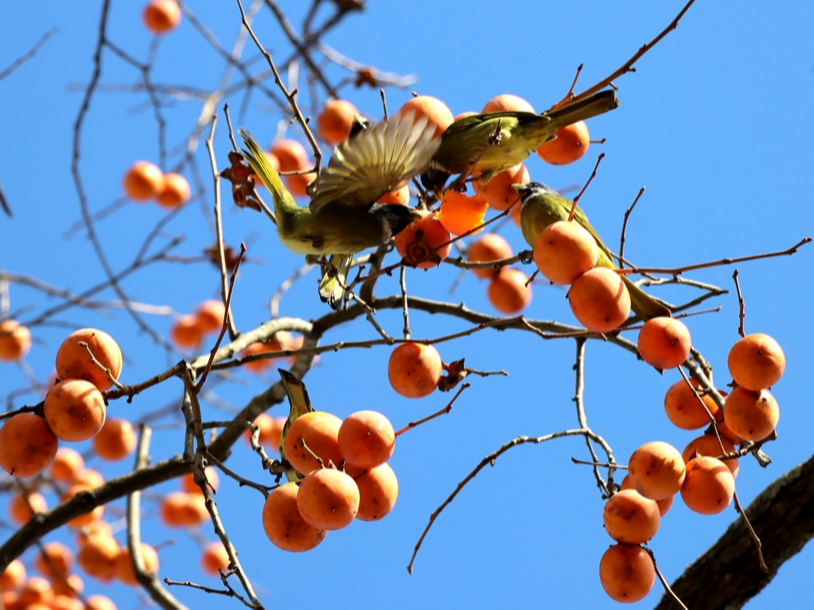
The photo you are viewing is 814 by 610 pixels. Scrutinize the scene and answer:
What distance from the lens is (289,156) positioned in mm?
3359

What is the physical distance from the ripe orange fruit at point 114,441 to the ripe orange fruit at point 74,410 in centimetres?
195

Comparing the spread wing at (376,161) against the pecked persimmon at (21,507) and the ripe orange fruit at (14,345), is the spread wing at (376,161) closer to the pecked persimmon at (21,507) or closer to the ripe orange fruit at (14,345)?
the ripe orange fruit at (14,345)

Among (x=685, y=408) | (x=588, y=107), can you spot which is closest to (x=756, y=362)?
(x=685, y=408)

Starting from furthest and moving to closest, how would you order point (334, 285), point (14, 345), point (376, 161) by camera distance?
point (14, 345)
point (334, 285)
point (376, 161)

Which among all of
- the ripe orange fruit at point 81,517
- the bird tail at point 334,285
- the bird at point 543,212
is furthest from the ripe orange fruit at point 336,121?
the ripe orange fruit at point 81,517

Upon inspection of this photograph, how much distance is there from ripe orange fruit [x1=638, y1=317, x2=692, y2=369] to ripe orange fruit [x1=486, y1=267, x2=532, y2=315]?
1.38 m

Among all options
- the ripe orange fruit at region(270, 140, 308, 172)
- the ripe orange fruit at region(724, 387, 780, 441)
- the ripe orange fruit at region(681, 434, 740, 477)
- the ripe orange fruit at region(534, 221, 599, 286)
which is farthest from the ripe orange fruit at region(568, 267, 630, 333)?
the ripe orange fruit at region(270, 140, 308, 172)

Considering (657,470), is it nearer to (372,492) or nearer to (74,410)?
(372,492)

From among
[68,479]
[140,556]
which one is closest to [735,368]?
[140,556]

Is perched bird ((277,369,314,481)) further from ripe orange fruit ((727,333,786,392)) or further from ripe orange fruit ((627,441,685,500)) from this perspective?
ripe orange fruit ((727,333,786,392))

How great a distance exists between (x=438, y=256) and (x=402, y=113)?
0.42 m

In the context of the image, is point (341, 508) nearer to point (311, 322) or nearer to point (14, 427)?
point (14, 427)

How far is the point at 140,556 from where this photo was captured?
2.74 m

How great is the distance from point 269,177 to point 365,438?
1197mm
